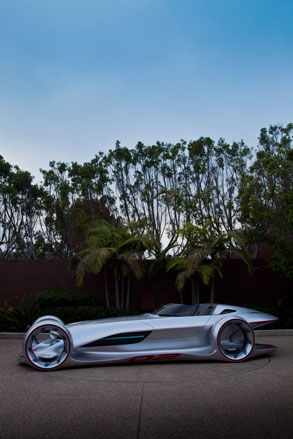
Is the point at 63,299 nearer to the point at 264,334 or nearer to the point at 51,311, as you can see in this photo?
the point at 51,311

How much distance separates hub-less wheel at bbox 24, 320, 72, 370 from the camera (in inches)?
292

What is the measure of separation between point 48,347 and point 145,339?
150 cm

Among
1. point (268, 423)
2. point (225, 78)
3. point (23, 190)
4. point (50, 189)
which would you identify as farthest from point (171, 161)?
point (268, 423)

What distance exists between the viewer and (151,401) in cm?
557

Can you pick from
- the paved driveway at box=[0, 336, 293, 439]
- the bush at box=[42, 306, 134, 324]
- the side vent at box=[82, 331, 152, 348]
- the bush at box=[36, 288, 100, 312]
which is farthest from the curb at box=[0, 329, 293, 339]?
the side vent at box=[82, 331, 152, 348]

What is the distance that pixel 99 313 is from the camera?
12555mm

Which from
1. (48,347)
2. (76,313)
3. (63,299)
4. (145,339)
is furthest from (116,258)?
(48,347)

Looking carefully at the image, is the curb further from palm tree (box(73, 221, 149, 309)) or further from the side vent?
the side vent

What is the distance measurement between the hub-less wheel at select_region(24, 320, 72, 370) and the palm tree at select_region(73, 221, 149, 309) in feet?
18.5

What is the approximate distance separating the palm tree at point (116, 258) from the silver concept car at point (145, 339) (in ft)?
16.9

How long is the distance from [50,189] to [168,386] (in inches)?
730

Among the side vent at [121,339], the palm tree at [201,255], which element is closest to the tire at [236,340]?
the side vent at [121,339]

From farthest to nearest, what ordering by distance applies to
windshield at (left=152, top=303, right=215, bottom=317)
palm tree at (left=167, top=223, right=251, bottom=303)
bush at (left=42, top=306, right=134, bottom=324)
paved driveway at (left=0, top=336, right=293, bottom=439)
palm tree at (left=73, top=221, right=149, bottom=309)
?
palm tree at (left=73, top=221, right=149, bottom=309) < palm tree at (left=167, top=223, right=251, bottom=303) < bush at (left=42, top=306, right=134, bottom=324) < windshield at (left=152, top=303, right=215, bottom=317) < paved driveway at (left=0, top=336, right=293, bottom=439)

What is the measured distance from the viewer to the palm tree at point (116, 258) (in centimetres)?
1349
